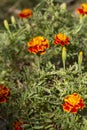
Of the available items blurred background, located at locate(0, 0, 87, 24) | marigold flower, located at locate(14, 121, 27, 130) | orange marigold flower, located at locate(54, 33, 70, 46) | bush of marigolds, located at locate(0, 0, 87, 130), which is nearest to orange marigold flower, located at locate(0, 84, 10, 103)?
bush of marigolds, located at locate(0, 0, 87, 130)

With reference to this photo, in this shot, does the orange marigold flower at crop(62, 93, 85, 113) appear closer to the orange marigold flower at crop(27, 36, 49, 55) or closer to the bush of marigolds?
the bush of marigolds

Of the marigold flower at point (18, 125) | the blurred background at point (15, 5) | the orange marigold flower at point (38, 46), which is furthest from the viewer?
Result: the blurred background at point (15, 5)

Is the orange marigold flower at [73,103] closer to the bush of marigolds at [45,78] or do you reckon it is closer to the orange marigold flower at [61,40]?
the bush of marigolds at [45,78]

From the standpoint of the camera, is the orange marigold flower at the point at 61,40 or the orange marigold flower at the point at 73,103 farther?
the orange marigold flower at the point at 61,40

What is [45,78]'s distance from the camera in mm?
2131

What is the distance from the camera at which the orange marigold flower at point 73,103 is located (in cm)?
187

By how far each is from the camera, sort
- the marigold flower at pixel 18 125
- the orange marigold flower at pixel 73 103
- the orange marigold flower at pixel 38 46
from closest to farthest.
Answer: the orange marigold flower at pixel 73 103
the marigold flower at pixel 18 125
the orange marigold flower at pixel 38 46

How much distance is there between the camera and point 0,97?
2.00 m

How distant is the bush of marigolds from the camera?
200cm

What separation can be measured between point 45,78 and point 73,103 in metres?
0.31

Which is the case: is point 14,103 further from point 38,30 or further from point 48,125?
point 38,30

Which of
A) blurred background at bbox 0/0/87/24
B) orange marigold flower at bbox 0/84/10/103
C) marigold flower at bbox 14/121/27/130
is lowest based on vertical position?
marigold flower at bbox 14/121/27/130

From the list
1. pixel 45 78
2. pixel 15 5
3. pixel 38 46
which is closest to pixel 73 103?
pixel 45 78

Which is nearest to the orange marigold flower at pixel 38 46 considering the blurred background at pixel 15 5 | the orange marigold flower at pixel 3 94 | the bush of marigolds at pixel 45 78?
the bush of marigolds at pixel 45 78
